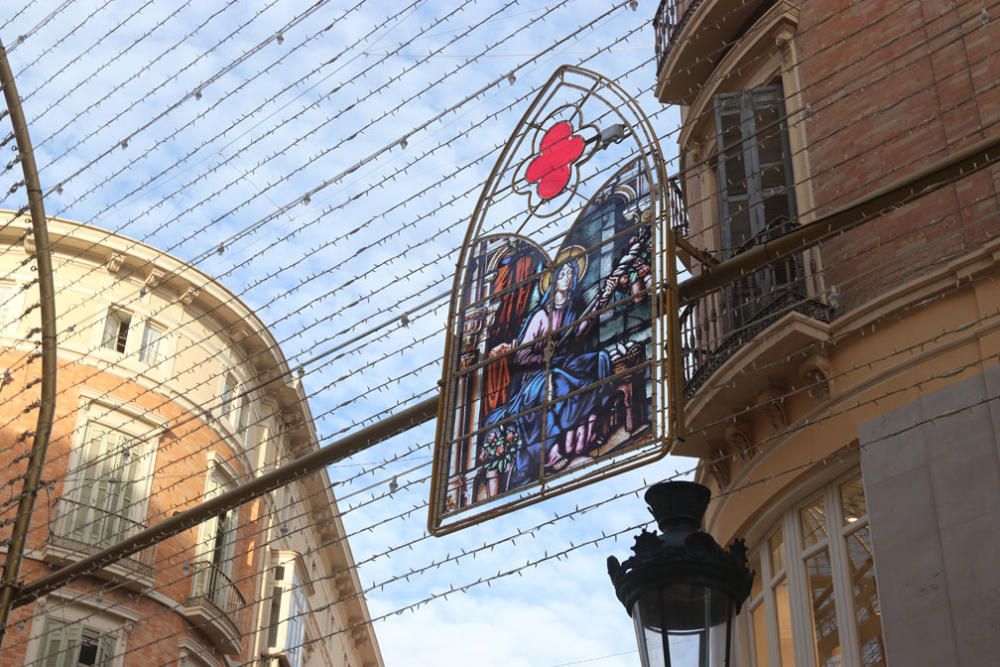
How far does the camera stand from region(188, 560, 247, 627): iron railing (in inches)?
1040

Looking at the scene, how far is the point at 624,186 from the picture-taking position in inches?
355

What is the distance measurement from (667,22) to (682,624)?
10.3 metres

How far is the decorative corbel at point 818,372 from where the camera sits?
11742mm

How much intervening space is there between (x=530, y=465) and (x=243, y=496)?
2472 mm

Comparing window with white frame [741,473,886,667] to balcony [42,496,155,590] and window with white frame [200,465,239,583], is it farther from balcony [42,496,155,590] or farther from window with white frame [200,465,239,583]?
window with white frame [200,465,239,583]

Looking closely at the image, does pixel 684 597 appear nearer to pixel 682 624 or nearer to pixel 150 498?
pixel 682 624

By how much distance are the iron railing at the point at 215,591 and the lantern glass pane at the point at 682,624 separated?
19.7 meters

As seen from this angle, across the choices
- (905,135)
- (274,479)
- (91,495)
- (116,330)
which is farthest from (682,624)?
(116,330)

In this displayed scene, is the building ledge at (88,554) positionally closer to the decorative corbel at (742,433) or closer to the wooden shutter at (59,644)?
the wooden shutter at (59,644)

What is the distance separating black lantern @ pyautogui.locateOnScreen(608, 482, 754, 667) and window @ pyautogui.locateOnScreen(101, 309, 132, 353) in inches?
853

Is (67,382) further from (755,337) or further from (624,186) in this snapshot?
(624,186)

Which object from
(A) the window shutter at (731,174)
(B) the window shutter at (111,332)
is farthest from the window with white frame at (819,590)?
(B) the window shutter at (111,332)

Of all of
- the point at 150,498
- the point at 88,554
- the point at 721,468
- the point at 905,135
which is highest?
the point at 150,498

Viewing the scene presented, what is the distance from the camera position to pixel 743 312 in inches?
507
